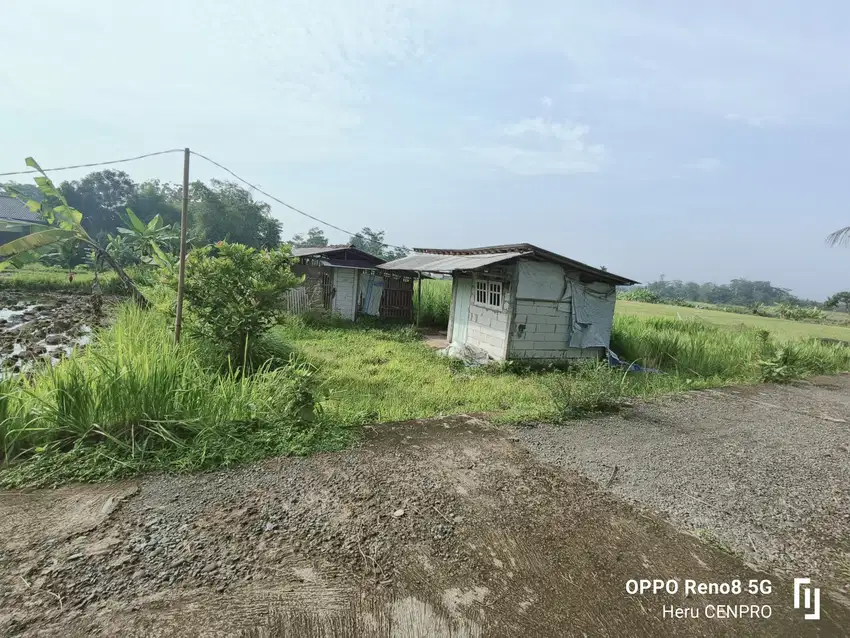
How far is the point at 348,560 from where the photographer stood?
246cm

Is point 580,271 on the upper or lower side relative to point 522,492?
upper

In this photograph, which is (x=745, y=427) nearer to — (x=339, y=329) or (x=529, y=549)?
(x=529, y=549)

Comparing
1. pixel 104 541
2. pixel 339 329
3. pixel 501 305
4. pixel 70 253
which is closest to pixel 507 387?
pixel 501 305

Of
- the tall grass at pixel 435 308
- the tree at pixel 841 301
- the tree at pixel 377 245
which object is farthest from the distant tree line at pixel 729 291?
the tall grass at pixel 435 308

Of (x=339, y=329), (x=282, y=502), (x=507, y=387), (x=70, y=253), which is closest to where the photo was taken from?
(x=282, y=502)

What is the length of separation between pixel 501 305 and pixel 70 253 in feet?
87.5

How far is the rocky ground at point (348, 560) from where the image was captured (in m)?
2.04

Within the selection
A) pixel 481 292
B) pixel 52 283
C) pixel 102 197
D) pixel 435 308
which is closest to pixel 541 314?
pixel 481 292

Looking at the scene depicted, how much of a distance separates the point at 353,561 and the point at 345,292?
12.4 m

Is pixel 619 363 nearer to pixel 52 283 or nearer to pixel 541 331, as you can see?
pixel 541 331

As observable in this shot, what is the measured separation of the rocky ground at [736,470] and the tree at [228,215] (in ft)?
103

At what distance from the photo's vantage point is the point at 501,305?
9227mm

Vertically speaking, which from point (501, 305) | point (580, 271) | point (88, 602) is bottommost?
point (88, 602)

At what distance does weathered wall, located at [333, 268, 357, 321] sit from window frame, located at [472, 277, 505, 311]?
547 centimetres
